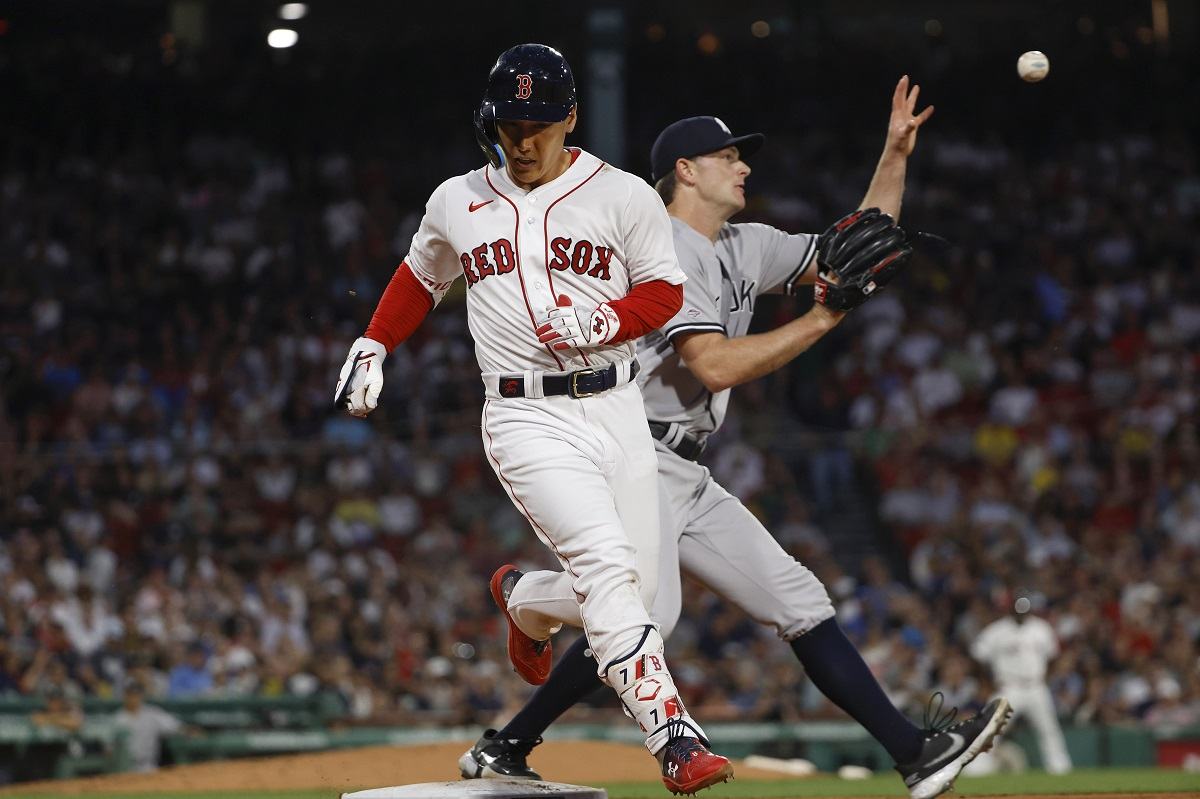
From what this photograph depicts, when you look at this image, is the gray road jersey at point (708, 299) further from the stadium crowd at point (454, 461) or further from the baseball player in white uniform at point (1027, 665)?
the baseball player in white uniform at point (1027, 665)

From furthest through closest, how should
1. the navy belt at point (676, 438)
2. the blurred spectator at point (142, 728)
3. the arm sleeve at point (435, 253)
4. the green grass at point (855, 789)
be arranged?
1. the blurred spectator at point (142, 728)
2. the green grass at point (855, 789)
3. the navy belt at point (676, 438)
4. the arm sleeve at point (435, 253)

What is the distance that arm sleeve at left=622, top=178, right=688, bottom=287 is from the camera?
375 cm

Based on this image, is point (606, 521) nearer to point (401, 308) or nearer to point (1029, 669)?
point (401, 308)

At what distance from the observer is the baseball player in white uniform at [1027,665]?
31.2 ft

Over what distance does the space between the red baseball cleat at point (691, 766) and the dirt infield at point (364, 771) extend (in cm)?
269

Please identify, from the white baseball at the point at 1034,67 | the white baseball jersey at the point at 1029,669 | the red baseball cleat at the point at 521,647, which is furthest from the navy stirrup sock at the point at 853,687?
the white baseball jersey at the point at 1029,669

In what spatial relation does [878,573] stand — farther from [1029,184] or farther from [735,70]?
[735,70]

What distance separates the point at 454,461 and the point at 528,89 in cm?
778

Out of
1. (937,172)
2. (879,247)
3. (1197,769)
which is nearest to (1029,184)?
(937,172)

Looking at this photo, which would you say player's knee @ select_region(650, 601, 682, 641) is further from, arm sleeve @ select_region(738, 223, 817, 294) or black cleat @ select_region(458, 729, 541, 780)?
arm sleeve @ select_region(738, 223, 817, 294)

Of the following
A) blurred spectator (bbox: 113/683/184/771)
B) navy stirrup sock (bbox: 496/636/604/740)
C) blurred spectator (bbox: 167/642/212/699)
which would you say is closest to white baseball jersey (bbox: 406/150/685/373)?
navy stirrup sock (bbox: 496/636/604/740)

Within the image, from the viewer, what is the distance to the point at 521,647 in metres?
4.20

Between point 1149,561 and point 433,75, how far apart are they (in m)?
9.61

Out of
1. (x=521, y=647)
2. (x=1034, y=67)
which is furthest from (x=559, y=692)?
(x=1034, y=67)
